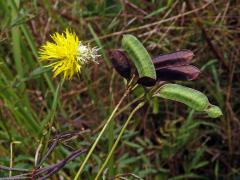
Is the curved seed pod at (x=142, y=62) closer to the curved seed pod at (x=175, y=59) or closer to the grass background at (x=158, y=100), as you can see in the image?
the curved seed pod at (x=175, y=59)

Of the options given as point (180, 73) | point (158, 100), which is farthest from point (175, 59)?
point (158, 100)

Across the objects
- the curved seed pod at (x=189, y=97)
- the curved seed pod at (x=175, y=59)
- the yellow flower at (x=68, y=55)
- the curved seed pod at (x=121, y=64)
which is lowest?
the curved seed pod at (x=189, y=97)

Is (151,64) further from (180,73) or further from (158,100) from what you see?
(158,100)

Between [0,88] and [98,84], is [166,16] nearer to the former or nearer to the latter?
[98,84]

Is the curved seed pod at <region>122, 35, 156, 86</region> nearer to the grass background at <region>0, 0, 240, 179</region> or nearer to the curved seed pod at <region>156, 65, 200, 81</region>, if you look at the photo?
the curved seed pod at <region>156, 65, 200, 81</region>

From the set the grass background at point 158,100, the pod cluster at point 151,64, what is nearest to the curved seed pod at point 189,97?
the pod cluster at point 151,64

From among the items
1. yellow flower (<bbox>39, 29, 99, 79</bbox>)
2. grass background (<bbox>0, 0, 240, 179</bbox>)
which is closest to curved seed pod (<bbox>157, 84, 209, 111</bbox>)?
yellow flower (<bbox>39, 29, 99, 79</bbox>)

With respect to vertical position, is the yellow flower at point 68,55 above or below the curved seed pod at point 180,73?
above
